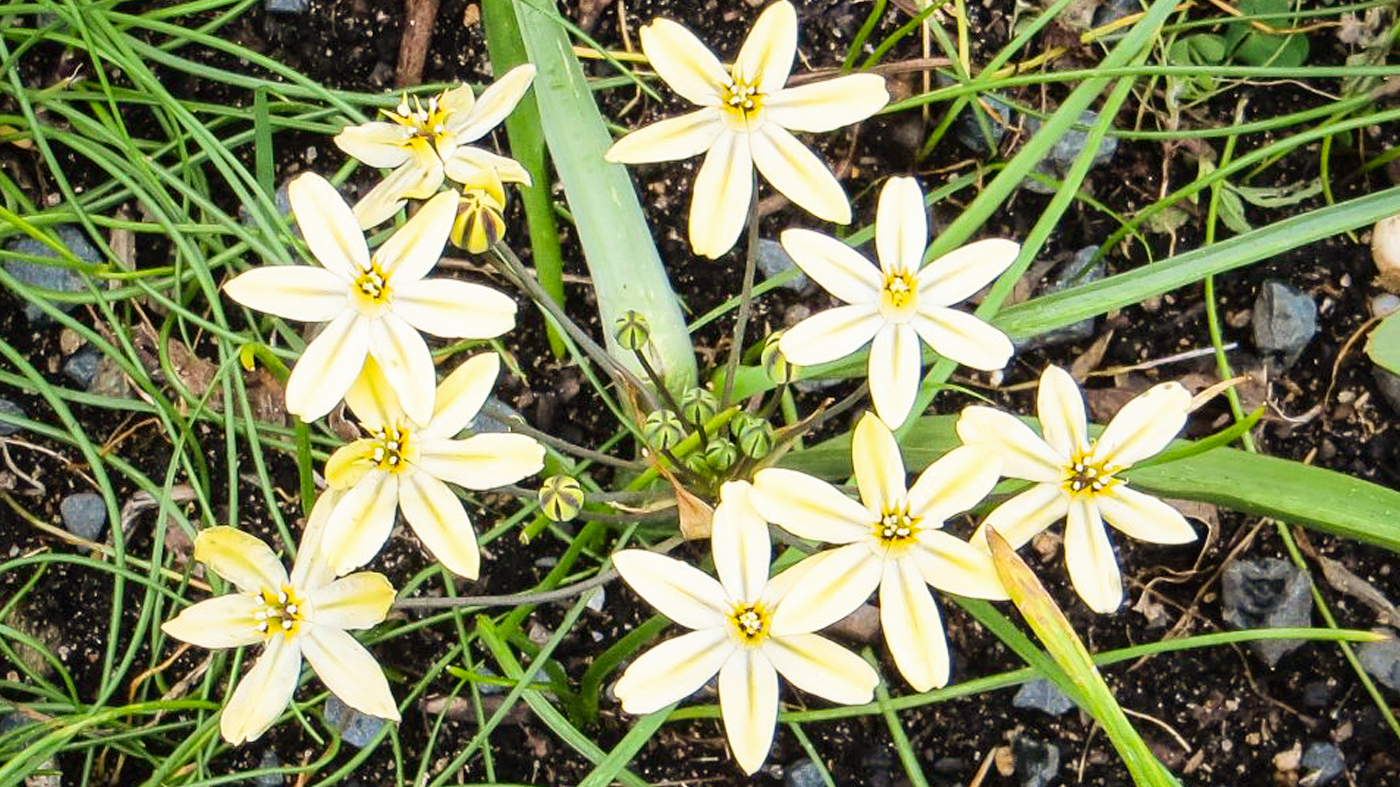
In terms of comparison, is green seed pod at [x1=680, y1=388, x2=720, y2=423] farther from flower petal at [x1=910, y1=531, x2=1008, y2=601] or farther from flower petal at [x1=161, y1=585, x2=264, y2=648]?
flower petal at [x1=161, y1=585, x2=264, y2=648]

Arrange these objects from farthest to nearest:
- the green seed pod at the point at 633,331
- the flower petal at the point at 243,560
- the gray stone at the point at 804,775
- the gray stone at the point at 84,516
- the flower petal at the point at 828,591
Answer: the gray stone at the point at 84,516 → the gray stone at the point at 804,775 → the green seed pod at the point at 633,331 → the flower petal at the point at 243,560 → the flower petal at the point at 828,591

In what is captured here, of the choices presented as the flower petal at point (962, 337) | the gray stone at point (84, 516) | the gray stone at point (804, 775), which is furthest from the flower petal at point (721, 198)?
the gray stone at point (84, 516)

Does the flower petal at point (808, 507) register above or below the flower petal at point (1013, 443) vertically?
below

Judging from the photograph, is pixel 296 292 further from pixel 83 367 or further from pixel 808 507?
pixel 83 367

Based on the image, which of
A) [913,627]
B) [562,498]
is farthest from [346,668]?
[913,627]

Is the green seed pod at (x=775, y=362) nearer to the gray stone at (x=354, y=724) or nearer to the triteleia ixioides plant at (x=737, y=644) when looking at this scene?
the triteleia ixioides plant at (x=737, y=644)

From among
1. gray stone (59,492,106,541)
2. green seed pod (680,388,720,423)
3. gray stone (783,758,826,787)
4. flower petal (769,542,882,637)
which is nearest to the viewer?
flower petal (769,542,882,637)

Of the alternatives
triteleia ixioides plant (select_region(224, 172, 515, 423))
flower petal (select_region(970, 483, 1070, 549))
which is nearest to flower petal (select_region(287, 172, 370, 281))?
triteleia ixioides plant (select_region(224, 172, 515, 423))
